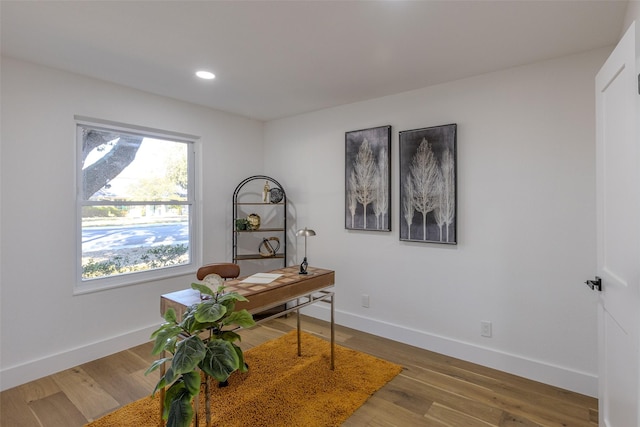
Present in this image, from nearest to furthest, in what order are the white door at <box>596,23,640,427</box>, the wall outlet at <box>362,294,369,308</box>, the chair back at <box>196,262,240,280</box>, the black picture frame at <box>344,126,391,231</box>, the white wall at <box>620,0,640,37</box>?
the white door at <box>596,23,640,427</box> → the white wall at <box>620,0,640,37</box> → the chair back at <box>196,262,240,280</box> → the black picture frame at <box>344,126,391,231</box> → the wall outlet at <box>362,294,369,308</box>

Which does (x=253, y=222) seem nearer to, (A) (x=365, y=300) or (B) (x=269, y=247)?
(B) (x=269, y=247)

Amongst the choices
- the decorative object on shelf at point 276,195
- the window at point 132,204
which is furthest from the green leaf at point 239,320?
the decorative object on shelf at point 276,195

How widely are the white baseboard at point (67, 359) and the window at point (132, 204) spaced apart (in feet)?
1.73

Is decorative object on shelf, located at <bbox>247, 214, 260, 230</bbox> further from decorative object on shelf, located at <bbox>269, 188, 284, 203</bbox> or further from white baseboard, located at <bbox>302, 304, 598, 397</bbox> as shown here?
white baseboard, located at <bbox>302, 304, 598, 397</bbox>

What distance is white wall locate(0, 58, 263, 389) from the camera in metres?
2.41

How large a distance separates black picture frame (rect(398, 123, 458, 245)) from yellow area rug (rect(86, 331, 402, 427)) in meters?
1.25

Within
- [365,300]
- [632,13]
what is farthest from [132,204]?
[632,13]

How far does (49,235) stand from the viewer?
2.61 m

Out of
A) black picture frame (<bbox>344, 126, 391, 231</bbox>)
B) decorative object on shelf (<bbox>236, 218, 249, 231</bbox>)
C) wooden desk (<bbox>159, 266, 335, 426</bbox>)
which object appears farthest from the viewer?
decorative object on shelf (<bbox>236, 218, 249, 231</bbox>)

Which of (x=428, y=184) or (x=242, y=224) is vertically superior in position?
(x=428, y=184)

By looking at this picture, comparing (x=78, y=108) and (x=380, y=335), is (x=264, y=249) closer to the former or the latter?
(x=380, y=335)

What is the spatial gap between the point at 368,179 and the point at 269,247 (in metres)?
A: 1.57

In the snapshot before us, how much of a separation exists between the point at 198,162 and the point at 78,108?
120 centimetres

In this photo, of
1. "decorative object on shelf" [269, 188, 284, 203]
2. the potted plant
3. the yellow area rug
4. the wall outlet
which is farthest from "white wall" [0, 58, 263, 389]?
the wall outlet
